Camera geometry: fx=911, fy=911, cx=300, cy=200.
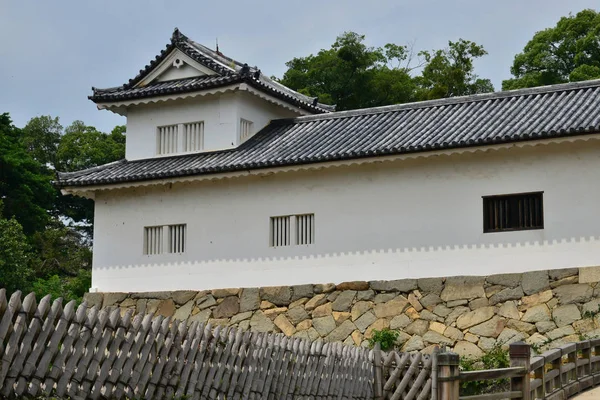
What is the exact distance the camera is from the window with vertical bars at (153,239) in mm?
21516

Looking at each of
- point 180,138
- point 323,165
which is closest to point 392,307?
point 323,165

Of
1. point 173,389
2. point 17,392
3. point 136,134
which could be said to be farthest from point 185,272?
point 17,392

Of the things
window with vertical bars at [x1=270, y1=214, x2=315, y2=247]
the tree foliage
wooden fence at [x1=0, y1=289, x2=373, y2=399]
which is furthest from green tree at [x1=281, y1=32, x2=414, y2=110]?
wooden fence at [x1=0, y1=289, x2=373, y2=399]

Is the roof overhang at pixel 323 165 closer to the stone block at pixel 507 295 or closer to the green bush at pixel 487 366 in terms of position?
the stone block at pixel 507 295

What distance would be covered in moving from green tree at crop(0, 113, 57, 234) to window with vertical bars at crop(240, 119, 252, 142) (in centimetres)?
2151

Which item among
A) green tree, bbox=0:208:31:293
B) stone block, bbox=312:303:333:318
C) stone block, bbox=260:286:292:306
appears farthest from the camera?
green tree, bbox=0:208:31:293

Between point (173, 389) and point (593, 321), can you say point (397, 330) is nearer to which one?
point (593, 321)

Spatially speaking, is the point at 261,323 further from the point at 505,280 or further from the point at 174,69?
the point at 174,69

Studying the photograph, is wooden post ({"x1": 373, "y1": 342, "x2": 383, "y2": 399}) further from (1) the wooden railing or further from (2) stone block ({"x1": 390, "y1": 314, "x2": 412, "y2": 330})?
(2) stone block ({"x1": 390, "y1": 314, "x2": 412, "y2": 330})

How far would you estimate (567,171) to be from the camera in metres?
17.8

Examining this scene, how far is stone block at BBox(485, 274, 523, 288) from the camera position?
58.1 ft

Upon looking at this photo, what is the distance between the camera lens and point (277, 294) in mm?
19922

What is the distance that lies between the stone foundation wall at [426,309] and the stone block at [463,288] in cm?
2

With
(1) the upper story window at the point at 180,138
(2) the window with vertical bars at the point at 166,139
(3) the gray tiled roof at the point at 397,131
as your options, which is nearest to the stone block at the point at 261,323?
(3) the gray tiled roof at the point at 397,131
